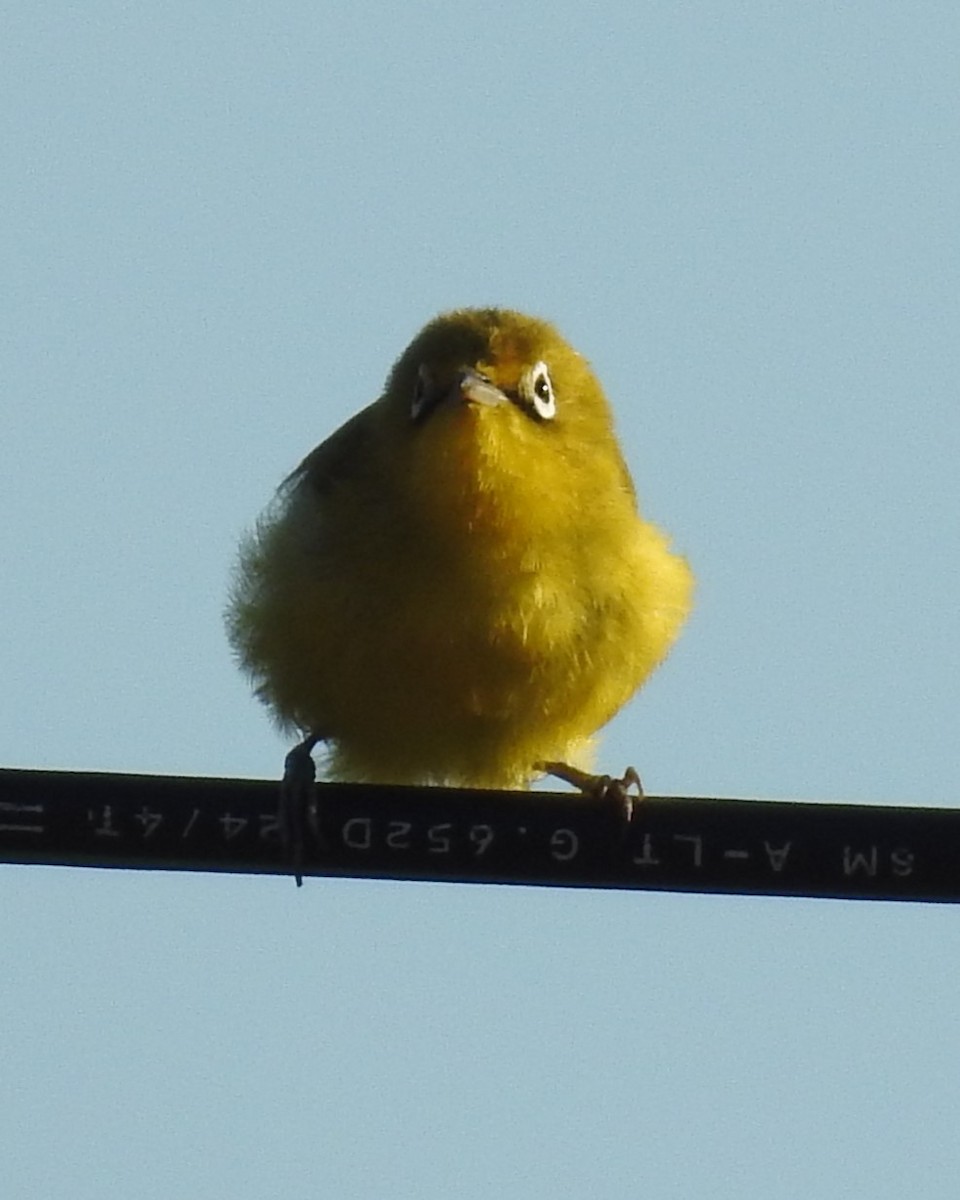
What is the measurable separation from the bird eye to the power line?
9.13ft

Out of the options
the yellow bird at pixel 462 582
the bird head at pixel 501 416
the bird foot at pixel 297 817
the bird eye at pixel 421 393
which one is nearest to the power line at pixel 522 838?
the bird foot at pixel 297 817

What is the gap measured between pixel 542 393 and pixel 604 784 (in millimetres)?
1789

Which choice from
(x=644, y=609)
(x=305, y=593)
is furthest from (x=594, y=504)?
(x=305, y=593)

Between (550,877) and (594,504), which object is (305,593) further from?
(550,877)

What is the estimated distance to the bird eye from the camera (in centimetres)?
784

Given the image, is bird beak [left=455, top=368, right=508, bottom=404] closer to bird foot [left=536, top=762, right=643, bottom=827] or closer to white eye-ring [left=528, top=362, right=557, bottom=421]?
white eye-ring [left=528, top=362, right=557, bottom=421]

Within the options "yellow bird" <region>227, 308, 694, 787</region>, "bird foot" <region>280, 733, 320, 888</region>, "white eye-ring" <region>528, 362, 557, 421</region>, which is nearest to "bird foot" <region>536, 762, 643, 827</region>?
"yellow bird" <region>227, 308, 694, 787</region>

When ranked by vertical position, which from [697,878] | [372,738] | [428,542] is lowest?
[697,878]

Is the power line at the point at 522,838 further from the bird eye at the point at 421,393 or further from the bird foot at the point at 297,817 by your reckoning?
the bird eye at the point at 421,393

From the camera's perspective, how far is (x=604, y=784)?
6.81m

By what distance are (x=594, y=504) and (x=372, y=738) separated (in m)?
1.08

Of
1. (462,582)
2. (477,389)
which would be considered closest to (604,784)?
(462,582)

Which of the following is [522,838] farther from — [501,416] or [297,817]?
[501,416]

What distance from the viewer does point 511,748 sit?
25.9 ft
